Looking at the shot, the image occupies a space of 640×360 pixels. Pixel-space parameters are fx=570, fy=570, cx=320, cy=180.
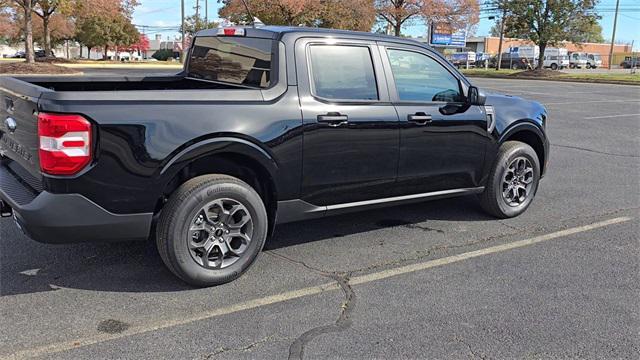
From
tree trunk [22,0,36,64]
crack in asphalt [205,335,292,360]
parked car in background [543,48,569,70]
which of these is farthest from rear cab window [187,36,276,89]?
parked car in background [543,48,569,70]

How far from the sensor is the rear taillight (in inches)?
132

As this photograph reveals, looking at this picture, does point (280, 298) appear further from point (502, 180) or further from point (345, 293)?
point (502, 180)

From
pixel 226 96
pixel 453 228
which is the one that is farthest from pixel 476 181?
pixel 226 96

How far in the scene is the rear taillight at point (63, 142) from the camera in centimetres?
335

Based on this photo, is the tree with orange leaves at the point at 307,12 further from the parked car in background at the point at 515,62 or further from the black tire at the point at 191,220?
the black tire at the point at 191,220

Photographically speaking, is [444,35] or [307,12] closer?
[307,12]

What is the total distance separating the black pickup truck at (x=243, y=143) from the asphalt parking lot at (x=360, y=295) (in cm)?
38

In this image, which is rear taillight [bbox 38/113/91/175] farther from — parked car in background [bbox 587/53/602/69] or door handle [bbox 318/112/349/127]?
parked car in background [bbox 587/53/602/69]

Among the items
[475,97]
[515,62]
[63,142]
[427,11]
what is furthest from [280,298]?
[515,62]

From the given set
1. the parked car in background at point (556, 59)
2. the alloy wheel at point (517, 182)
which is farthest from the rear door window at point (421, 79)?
the parked car in background at point (556, 59)

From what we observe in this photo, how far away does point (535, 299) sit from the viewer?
3879mm

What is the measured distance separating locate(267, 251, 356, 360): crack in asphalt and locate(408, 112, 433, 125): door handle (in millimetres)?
1437

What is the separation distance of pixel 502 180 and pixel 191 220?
10.6ft

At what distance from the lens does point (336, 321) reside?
352cm
